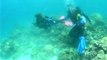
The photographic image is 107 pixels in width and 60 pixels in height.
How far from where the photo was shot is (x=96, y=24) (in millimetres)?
15219

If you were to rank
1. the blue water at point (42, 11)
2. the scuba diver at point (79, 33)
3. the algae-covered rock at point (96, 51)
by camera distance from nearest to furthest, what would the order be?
the algae-covered rock at point (96, 51) → the scuba diver at point (79, 33) → the blue water at point (42, 11)

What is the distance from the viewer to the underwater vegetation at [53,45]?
9.28 meters

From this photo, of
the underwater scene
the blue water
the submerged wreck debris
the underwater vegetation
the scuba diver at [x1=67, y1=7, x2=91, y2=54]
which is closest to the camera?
the underwater vegetation

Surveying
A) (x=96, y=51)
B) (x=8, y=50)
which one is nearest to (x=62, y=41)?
(x=96, y=51)

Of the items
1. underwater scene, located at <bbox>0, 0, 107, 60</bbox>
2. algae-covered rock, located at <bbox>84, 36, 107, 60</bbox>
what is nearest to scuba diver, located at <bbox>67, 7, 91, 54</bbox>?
underwater scene, located at <bbox>0, 0, 107, 60</bbox>

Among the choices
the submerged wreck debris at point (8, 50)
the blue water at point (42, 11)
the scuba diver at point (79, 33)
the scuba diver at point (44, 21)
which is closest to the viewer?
the scuba diver at point (79, 33)

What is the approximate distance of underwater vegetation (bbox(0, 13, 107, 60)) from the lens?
9276mm

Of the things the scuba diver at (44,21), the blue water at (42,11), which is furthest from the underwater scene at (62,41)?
the blue water at (42,11)

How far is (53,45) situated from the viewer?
1231cm

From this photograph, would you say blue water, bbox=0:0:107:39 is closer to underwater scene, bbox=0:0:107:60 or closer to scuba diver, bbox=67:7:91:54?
underwater scene, bbox=0:0:107:60

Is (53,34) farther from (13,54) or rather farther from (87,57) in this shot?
(87,57)

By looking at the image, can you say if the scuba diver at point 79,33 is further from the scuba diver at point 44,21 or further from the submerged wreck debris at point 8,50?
the submerged wreck debris at point 8,50

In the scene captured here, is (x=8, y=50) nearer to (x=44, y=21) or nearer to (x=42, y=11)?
(x=44, y=21)

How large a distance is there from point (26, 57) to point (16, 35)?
16.0 ft
